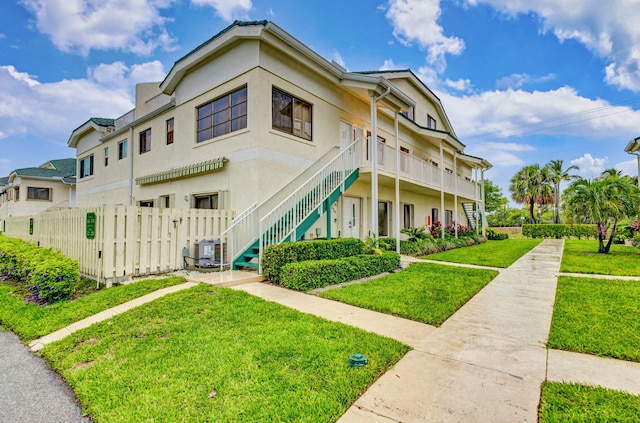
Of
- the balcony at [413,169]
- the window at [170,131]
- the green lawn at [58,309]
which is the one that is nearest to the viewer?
the green lawn at [58,309]

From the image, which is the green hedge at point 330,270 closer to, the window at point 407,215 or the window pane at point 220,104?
the window pane at point 220,104

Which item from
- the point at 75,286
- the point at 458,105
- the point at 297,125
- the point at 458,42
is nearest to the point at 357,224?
the point at 297,125

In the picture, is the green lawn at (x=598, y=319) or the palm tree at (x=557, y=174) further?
the palm tree at (x=557, y=174)

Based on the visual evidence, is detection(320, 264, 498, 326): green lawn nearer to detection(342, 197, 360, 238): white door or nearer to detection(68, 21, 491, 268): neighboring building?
detection(68, 21, 491, 268): neighboring building

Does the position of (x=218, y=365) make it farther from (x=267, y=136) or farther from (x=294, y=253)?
(x=267, y=136)

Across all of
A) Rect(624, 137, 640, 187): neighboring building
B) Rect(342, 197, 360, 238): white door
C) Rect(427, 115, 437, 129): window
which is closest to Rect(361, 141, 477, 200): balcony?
Rect(342, 197, 360, 238): white door

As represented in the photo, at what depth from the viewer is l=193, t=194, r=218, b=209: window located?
11.1 metres

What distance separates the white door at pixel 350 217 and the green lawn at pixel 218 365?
7539mm

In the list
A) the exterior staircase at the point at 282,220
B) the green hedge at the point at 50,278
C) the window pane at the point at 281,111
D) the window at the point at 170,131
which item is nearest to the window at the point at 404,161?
the exterior staircase at the point at 282,220

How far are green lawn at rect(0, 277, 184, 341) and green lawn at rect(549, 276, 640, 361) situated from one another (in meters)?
6.91

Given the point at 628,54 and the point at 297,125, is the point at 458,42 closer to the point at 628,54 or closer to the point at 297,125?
the point at 628,54

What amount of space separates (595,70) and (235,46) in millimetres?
24327

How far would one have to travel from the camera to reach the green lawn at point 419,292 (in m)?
5.28

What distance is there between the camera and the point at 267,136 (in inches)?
379
